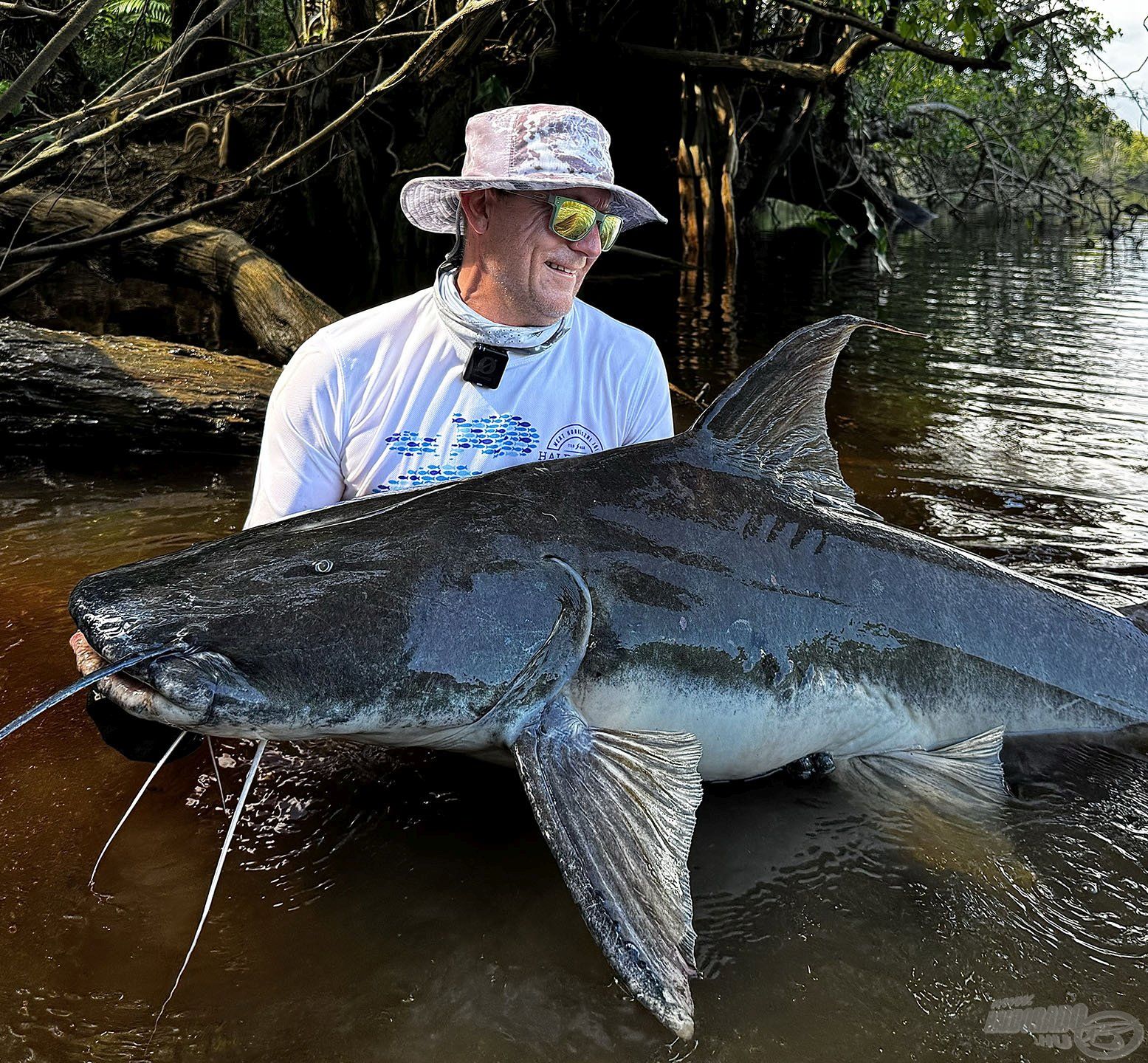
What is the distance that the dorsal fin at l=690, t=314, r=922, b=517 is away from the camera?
2.44 meters

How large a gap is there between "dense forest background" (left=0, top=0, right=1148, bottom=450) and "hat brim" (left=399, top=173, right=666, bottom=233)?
2.82ft

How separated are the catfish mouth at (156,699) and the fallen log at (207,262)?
188 inches

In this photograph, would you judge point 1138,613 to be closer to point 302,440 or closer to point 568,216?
point 568,216

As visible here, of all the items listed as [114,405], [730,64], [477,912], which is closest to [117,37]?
[730,64]

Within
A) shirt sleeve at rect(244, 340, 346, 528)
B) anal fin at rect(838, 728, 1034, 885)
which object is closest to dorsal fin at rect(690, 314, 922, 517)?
anal fin at rect(838, 728, 1034, 885)

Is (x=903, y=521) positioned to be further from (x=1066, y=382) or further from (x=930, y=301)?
(x=930, y=301)

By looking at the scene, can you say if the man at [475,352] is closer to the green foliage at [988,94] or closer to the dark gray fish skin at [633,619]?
the dark gray fish skin at [633,619]

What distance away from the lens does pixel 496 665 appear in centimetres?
197

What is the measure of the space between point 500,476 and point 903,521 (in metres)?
3.00

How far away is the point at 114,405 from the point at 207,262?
8.46 ft

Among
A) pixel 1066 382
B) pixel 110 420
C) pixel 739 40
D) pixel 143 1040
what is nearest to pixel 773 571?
pixel 143 1040

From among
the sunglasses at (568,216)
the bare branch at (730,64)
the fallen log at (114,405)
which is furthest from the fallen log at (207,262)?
the bare branch at (730,64)

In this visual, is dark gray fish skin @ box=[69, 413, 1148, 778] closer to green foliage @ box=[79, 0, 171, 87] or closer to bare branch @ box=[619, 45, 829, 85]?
bare branch @ box=[619, 45, 829, 85]

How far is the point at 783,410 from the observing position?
2.48 metres
